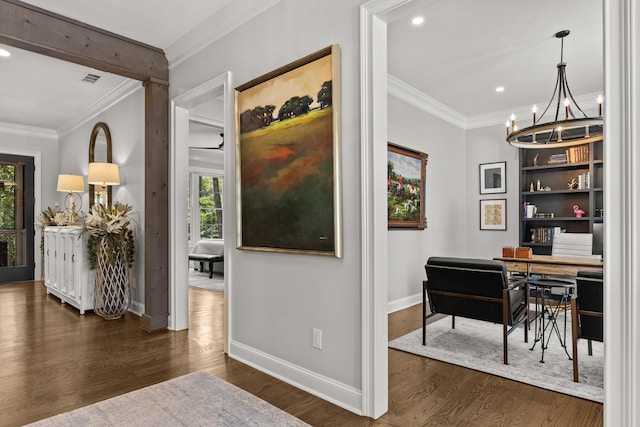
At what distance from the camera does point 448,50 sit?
12.3ft

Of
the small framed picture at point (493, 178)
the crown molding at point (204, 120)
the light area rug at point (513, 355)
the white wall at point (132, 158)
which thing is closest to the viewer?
the light area rug at point (513, 355)

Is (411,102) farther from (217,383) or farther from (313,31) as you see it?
(217,383)

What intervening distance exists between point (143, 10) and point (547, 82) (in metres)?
4.35

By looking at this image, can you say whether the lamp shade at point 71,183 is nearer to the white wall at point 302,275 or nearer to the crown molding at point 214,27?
the crown molding at point 214,27

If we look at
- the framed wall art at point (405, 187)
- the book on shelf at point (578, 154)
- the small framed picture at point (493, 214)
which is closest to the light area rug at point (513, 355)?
the framed wall art at point (405, 187)

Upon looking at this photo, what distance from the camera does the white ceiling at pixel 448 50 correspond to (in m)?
3.06

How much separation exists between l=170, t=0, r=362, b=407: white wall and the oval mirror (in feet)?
9.00

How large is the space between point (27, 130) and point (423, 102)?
6807 millimetres

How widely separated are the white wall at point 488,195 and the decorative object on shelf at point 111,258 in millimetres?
4935

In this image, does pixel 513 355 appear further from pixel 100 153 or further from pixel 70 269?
pixel 100 153

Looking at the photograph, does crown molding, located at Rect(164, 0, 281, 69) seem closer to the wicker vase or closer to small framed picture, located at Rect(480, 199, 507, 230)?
the wicker vase

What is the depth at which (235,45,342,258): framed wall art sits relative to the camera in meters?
2.42

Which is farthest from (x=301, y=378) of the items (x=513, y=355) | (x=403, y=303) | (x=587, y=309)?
(x=403, y=303)

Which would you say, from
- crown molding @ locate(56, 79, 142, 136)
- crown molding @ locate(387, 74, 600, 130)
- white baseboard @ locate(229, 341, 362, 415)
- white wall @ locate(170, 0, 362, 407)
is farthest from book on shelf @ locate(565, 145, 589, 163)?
crown molding @ locate(56, 79, 142, 136)
